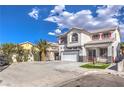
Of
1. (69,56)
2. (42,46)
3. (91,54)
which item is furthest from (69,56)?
(42,46)

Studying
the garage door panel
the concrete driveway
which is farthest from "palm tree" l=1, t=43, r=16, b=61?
the garage door panel

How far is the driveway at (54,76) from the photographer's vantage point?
1307 centimetres

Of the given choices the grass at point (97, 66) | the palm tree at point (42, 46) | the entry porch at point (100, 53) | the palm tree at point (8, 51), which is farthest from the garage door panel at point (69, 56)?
the palm tree at point (8, 51)

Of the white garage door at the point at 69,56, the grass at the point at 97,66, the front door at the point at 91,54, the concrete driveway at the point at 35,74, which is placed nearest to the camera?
the concrete driveway at the point at 35,74

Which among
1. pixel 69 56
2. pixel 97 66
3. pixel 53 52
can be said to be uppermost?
pixel 53 52

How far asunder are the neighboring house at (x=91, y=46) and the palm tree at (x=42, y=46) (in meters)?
1.14

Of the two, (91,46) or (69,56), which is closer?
(91,46)

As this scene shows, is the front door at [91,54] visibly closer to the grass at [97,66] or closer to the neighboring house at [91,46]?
the neighboring house at [91,46]

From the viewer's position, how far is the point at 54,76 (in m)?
14.8

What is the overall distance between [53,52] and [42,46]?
1099mm

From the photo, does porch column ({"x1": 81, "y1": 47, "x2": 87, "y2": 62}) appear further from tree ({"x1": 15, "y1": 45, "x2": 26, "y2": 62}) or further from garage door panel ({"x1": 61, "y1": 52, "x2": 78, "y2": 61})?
tree ({"x1": 15, "y1": 45, "x2": 26, "y2": 62})

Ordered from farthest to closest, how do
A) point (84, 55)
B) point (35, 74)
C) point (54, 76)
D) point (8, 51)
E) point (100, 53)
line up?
point (8, 51) → point (84, 55) → point (100, 53) → point (35, 74) → point (54, 76)

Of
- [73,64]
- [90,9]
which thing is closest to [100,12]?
[90,9]

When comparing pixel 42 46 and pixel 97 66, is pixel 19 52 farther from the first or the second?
pixel 97 66
